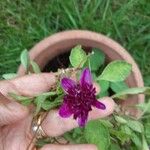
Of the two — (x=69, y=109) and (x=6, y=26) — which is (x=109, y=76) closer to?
(x=69, y=109)

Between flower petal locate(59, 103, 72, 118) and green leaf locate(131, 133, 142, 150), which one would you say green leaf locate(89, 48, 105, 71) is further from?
flower petal locate(59, 103, 72, 118)

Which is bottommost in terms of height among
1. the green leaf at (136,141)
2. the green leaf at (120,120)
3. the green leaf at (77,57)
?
the green leaf at (136,141)

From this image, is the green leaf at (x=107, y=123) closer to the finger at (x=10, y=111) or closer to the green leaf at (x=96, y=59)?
the finger at (x=10, y=111)

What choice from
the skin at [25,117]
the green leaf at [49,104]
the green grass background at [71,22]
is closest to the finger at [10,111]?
the skin at [25,117]

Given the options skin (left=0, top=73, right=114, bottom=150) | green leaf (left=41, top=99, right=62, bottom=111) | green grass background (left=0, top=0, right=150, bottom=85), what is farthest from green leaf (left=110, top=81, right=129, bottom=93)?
green leaf (left=41, top=99, right=62, bottom=111)

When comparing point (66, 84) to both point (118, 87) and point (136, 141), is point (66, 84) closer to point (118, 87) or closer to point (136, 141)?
point (136, 141)

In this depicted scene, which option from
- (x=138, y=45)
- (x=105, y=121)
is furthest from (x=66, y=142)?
(x=138, y=45)
